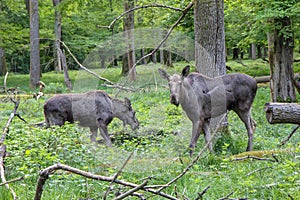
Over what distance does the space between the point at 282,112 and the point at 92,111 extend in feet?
13.1

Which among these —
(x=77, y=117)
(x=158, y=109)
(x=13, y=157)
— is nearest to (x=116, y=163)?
(x=158, y=109)

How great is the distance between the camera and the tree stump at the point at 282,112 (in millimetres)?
5062

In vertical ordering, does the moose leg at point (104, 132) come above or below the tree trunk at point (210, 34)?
below

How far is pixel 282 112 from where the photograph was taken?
5082 millimetres

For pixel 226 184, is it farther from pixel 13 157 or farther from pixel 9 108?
pixel 9 108

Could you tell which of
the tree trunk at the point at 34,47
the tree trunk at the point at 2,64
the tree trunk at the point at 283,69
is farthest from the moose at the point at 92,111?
the tree trunk at the point at 2,64

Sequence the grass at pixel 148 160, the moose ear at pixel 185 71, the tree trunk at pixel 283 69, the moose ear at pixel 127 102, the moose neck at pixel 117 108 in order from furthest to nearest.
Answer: the tree trunk at pixel 283 69 → the moose neck at pixel 117 108 → the moose ear at pixel 127 102 → the moose ear at pixel 185 71 → the grass at pixel 148 160

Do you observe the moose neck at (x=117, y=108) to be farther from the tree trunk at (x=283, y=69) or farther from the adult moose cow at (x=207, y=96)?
the tree trunk at (x=283, y=69)

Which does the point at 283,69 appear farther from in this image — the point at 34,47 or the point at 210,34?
the point at 34,47

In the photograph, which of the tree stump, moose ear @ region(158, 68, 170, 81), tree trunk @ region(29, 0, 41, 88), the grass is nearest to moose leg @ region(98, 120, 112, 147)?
the grass

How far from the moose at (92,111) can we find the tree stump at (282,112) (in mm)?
2383

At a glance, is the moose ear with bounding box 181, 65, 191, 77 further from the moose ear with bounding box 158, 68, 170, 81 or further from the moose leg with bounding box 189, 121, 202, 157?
the moose leg with bounding box 189, 121, 202, 157

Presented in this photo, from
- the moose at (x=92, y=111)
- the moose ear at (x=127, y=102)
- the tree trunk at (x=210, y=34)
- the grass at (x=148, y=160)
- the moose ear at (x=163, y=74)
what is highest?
the tree trunk at (x=210, y=34)

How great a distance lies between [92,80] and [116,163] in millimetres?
1262
